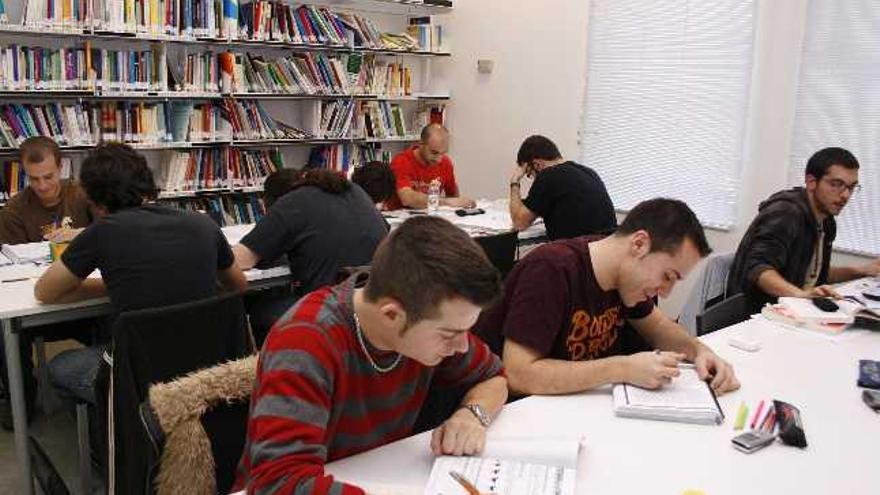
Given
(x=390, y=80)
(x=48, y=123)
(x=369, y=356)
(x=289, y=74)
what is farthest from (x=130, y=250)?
(x=390, y=80)

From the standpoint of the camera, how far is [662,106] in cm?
492

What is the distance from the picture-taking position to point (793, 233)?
3.05m

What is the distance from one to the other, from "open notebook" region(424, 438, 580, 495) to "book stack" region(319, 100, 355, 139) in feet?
14.6

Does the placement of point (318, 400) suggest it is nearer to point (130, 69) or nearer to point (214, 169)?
point (130, 69)

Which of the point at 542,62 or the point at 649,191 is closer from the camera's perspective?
the point at 649,191

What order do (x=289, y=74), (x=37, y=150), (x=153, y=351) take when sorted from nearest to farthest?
1. (x=153, y=351)
2. (x=37, y=150)
3. (x=289, y=74)

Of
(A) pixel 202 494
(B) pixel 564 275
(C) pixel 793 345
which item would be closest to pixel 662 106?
(C) pixel 793 345

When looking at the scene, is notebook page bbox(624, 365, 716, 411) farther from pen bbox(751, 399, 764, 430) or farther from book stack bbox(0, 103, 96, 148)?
book stack bbox(0, 103, 96, 148)

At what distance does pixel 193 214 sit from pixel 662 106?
Result: 136 inches

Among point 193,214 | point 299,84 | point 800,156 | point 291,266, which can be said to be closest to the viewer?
point 193,214

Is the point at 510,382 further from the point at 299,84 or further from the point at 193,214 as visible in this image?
the point at 299,84

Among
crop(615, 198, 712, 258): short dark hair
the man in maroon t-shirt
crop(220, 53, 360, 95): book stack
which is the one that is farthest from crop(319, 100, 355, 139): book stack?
crop(615, 198, 712, 258): short dark hair

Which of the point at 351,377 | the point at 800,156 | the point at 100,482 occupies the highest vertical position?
the point at 800,156

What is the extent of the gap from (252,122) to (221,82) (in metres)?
0.36
